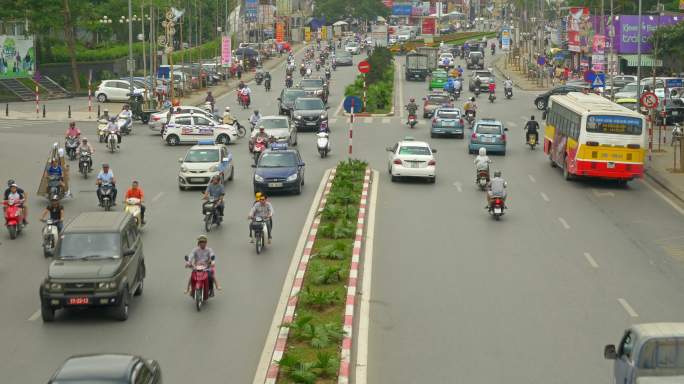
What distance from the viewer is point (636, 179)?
1630 inches

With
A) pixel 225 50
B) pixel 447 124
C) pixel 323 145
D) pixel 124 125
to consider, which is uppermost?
pixel 225 50

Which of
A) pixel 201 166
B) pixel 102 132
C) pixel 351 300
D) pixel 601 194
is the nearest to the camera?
pixel 351 300

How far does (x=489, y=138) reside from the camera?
155 feet

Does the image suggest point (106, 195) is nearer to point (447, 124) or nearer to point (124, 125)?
point (124, 125)

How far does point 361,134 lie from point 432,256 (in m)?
29.0

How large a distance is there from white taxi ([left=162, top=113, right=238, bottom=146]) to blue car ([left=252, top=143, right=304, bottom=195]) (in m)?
14.7

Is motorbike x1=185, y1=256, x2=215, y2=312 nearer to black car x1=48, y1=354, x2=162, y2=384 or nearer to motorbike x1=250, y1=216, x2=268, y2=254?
motorbike x1=250, y1=216, x2=268, y2=254

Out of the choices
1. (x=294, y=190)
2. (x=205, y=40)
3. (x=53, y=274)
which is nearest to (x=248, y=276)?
(x=53, y=274)

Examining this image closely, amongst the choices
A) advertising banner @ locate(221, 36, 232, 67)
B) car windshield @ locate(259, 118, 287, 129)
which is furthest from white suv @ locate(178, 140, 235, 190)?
advertising banner @ locate(221, 36, 232, 67)

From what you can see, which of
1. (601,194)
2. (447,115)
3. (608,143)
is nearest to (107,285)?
(601,194)

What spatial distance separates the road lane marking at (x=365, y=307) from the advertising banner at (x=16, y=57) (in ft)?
177

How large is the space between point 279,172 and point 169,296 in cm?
1328

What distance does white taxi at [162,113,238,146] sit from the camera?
50.4 metres

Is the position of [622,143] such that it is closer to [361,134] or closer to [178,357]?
[361,134]
